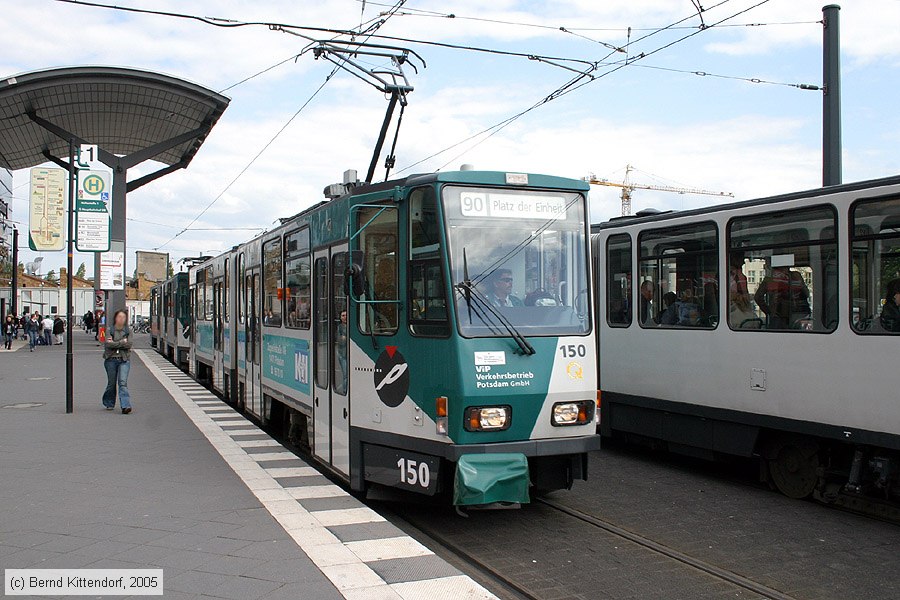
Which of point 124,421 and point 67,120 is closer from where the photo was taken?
point 124,421

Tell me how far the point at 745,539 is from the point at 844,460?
5.73ft

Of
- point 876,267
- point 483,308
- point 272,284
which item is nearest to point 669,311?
point 876,267

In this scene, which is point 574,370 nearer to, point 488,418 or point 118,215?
point 488,418

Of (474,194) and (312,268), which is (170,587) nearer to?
(474,194)

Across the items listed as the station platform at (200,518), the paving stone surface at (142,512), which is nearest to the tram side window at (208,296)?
the paving stone surface at (142,512)

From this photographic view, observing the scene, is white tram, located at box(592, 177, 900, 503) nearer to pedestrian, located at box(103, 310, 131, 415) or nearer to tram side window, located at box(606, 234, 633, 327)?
tram side window, located at box(606, 234, 633, 327)

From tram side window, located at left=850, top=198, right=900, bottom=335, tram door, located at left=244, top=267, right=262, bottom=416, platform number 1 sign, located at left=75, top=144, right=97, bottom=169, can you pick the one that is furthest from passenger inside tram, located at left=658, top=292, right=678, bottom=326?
platform number 1 sign, located at left=75, top=144, right=97, bottom=169

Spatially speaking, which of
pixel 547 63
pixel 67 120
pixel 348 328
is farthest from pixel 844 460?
pixel 67 120

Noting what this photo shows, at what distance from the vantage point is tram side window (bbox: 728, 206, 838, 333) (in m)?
7.85

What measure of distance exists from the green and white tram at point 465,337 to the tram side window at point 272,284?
2842mm

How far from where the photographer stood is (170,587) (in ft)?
17.2

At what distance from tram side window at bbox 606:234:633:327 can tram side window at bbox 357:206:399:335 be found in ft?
13.7

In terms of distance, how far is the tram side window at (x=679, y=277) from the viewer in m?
9.24

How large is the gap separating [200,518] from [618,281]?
19.7ft
